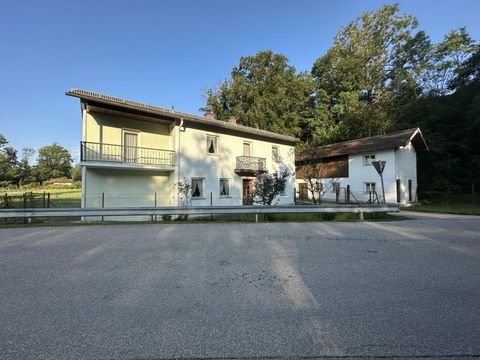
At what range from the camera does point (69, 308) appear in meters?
3.38

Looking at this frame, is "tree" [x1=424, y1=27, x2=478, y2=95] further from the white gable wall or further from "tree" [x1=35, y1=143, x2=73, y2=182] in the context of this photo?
"tree" [x1=35, y1=143, x2=73, y2=182]

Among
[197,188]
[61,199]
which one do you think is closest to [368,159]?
[197,188]

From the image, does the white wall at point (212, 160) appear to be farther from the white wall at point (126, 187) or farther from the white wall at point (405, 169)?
the white wall at point (405, 169)

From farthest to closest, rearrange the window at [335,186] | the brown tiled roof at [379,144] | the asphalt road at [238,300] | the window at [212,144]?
the window at [335,186]
the brown tiled roof at [379,144]
the window at [212,144]
the asphalt road at [238,300]

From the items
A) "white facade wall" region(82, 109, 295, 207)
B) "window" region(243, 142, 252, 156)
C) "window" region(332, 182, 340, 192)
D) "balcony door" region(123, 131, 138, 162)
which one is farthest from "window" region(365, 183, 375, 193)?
"balcony door" region(123, 131, 138, 162)

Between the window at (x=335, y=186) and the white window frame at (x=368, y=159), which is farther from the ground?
the white window frame at (x=368, y=159)

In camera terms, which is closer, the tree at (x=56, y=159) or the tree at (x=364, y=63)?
the tree at (x=364, y=63)

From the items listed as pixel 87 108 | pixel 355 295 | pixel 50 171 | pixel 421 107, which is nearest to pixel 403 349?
pixel 355 295

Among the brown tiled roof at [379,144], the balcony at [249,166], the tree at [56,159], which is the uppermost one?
the tree at [56,159]

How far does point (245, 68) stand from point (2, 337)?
42014mm

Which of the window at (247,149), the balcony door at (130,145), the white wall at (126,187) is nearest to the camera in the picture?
the white wall at (126,187)

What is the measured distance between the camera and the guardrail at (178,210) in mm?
9875

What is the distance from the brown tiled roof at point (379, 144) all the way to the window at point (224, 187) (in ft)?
27.2

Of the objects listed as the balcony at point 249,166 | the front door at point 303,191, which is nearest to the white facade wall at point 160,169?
the balcony at point 249,166
